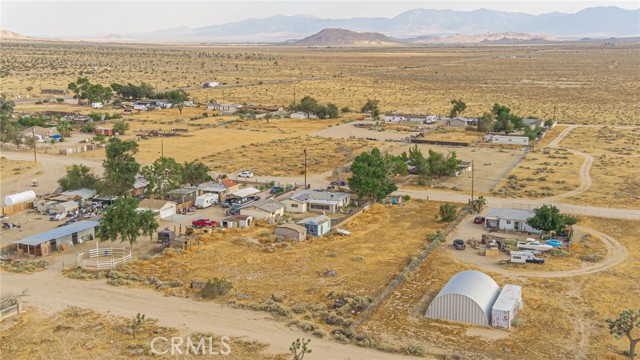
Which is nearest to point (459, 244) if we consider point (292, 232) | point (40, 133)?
point (292, 232)

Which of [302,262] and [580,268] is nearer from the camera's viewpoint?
[580,268]

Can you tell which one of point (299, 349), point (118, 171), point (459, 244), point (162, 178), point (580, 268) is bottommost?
point (580, 268)

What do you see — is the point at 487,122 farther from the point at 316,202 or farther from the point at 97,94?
the point at 97,94

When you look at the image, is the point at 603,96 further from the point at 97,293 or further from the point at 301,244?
the point at 97,293

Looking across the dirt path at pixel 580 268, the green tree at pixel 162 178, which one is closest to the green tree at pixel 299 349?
the dirt path at pixel 580 268

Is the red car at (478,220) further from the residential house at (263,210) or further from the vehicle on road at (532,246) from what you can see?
the residential house at (263,210)

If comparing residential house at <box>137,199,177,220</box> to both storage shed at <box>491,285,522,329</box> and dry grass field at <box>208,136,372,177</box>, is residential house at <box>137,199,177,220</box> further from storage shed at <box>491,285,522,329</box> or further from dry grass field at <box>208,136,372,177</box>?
storage shed at <box>491,285,522,329</box>

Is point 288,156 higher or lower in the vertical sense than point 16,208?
higher
